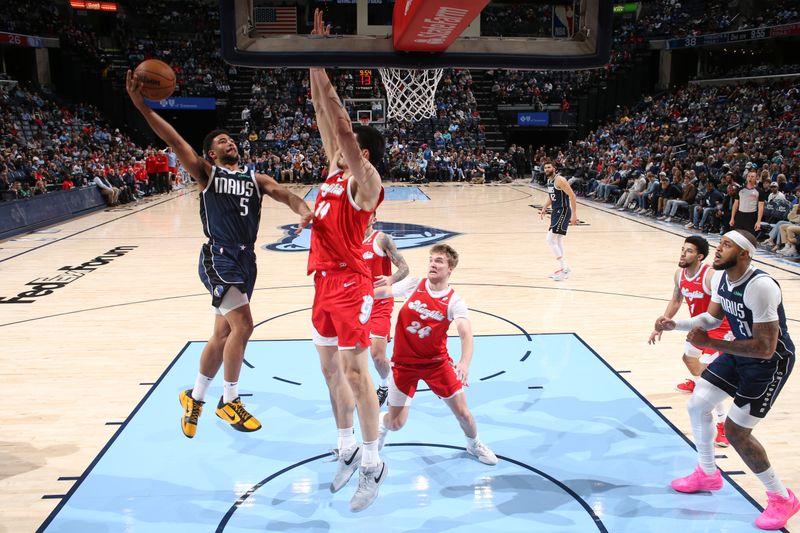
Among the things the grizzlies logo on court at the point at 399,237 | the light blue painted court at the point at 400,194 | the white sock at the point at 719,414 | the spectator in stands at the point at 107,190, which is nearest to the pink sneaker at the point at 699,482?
the white sock at the point at 719,414

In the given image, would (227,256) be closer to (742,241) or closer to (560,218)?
(742,241)

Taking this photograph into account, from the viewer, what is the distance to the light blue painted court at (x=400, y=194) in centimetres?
2110

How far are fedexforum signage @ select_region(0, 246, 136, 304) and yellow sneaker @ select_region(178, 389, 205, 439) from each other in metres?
5.19

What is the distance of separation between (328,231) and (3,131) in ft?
73.7

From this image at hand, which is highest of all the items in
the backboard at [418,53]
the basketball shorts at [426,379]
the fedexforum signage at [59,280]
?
the backboard at [418,53]

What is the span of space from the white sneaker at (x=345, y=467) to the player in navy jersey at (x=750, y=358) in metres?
1.89

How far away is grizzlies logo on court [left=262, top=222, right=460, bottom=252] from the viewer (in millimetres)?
12438

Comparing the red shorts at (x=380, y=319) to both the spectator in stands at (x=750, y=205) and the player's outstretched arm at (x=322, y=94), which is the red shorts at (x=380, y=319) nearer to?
the player's outstretched arm at (x=322, y=94)

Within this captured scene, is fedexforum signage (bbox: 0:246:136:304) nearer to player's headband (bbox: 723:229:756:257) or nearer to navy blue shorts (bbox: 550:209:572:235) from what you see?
navy blue shorts (bbox: 550:209:572:235)

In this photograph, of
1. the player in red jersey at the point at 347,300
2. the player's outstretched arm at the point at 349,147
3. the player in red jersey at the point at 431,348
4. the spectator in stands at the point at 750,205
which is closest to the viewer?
the player's outstretched arm at the point at 349,147

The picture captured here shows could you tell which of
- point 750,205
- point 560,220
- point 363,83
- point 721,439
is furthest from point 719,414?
point 363,83

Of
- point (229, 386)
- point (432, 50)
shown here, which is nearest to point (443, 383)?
point (229, 386)

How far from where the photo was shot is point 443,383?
4121mm

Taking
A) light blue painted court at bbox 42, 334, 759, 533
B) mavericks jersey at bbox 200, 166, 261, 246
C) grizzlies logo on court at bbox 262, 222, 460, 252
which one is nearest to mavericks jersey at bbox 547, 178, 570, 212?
grizzlies logo on court at bbox 262, 222, 460, 252
